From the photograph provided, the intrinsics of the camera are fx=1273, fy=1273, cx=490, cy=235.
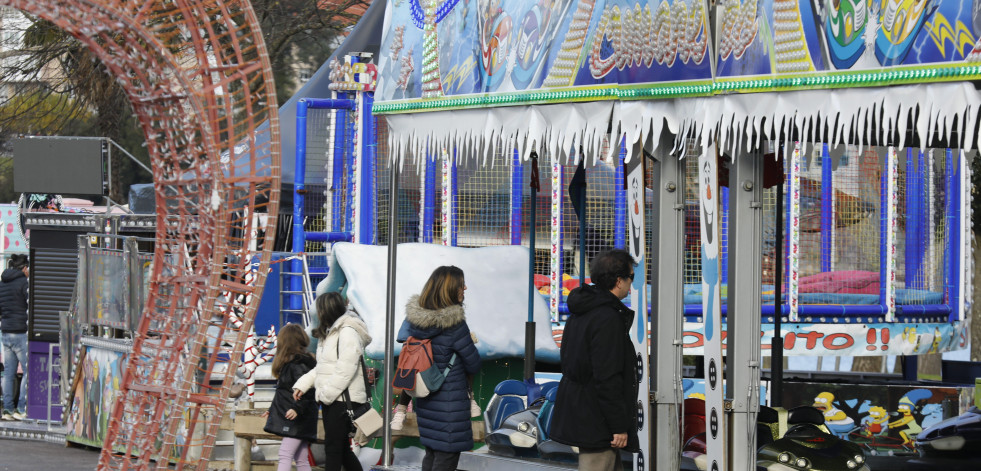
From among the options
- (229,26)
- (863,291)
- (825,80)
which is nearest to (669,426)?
(825,80)

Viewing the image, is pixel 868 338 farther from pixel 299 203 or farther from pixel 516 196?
pixel 299 203

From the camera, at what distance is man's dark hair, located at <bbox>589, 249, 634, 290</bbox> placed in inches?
257

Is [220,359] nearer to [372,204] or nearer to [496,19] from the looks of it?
[372,204]

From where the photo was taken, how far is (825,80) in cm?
521

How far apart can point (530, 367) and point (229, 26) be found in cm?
399

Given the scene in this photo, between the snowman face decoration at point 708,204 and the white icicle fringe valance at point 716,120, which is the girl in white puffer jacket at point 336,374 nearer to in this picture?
the white icicle fringe valance at point 716,120

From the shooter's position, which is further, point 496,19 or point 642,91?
point 496,19

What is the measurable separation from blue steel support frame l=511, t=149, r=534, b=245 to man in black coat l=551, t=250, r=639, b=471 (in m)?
6.14

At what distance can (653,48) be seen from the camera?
6121mm

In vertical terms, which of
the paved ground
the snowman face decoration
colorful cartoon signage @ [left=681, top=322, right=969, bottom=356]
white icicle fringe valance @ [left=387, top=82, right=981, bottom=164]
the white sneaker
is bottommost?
the paved ground

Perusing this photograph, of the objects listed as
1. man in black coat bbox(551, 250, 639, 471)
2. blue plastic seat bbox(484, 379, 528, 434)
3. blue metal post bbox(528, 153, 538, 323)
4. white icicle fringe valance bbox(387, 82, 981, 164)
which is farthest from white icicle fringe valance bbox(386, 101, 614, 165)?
blue plastic seat bbox(484, 379, 528, 434)

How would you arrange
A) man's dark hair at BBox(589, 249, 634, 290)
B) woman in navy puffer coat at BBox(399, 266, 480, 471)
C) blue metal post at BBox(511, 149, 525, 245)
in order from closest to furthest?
man's dark hair at BBox(589, 249, 634, 290)
woman in navy puffer coat at BBox(399, 266, 480, 471)
blue metal post at BBox(511, 149, 525, 245)

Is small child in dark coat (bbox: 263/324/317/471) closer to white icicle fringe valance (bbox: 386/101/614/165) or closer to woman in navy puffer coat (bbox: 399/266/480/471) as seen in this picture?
woman in navy puffer coat (bbox: 399/266/480/471)

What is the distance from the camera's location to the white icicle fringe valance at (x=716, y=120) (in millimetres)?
4809
